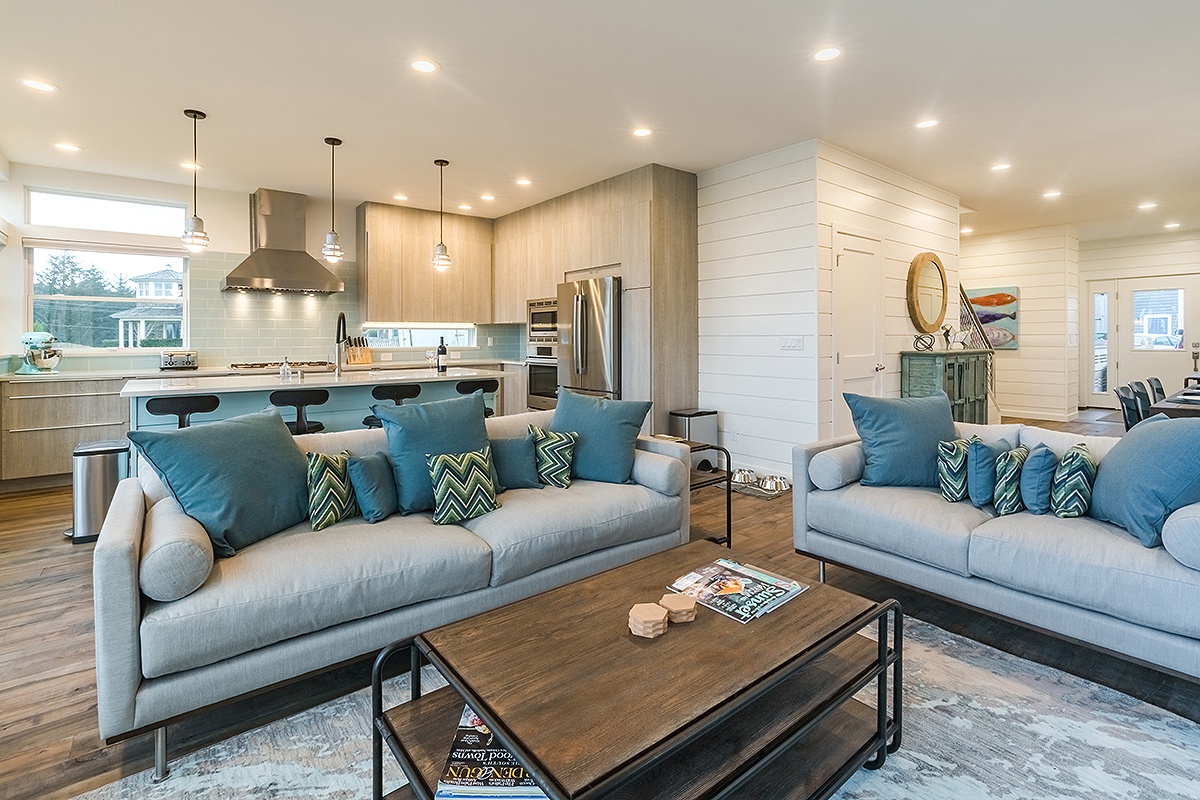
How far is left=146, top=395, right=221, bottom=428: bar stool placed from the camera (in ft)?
11.9

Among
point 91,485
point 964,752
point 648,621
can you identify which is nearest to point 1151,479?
point 964,752

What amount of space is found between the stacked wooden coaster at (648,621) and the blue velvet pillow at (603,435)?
1.47m

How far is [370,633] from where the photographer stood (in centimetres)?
204

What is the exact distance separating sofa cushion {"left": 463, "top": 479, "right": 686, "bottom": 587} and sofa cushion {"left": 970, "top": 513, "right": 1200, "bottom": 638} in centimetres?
133

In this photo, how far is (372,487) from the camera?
2486 mm

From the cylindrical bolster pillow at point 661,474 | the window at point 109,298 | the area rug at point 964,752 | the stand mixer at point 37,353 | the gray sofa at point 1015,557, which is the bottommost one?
the area rug at point 964,752

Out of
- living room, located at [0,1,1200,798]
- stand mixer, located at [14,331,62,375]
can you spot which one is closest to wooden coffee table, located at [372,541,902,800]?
living room, located at [0,1,1200,798]

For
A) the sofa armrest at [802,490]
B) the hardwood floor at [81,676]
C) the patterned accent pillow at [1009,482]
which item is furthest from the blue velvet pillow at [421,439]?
the patterned accent pillow at [1009,482]

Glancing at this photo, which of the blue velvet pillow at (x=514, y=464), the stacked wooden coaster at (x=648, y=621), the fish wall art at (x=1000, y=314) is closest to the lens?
the stacked wooden coaster at (x=648, y=621)

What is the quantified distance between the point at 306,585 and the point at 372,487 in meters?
0.61

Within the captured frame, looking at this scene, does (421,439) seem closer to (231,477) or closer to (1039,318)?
(231,477)

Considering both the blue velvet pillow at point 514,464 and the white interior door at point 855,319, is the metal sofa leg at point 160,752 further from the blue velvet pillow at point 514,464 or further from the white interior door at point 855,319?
the white interior door at point 855,319

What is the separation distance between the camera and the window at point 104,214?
5500 mm

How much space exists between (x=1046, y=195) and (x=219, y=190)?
8.71 meters
